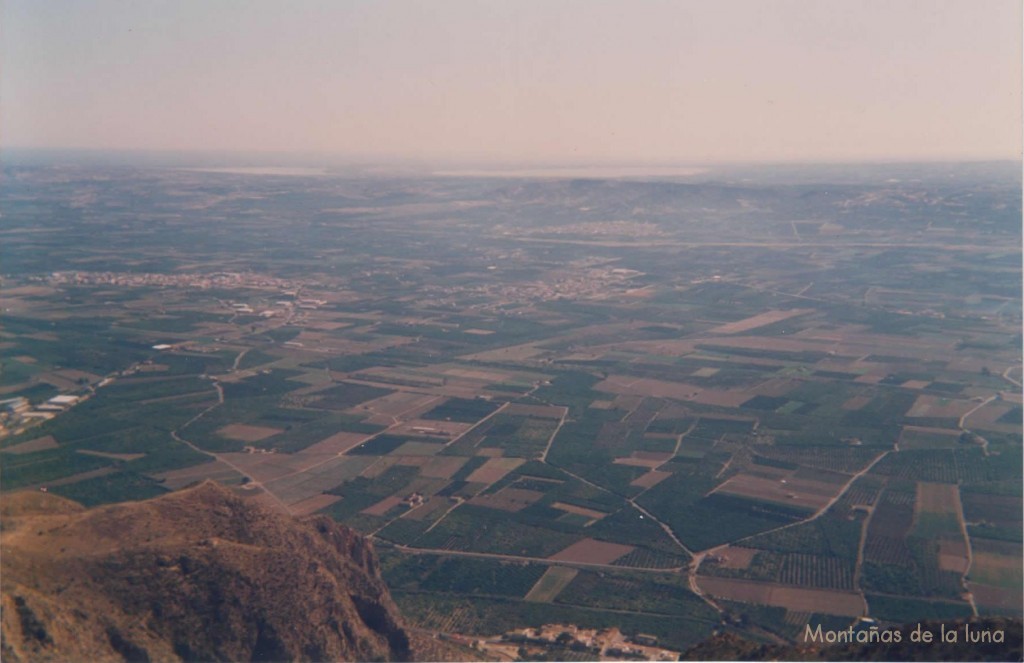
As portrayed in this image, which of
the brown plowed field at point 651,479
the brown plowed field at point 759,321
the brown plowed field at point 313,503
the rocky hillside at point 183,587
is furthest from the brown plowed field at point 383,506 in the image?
the brown plowed field at point 759,321

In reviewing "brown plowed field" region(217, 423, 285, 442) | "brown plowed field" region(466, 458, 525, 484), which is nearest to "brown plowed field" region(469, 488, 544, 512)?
"brown plowed field" region(466, 458, 525, 484)

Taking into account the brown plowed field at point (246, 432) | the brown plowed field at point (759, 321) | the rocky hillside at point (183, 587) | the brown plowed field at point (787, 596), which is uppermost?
the rocky hillside at point (183, 587)

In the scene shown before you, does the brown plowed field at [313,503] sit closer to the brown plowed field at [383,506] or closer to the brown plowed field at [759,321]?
the brown plowed field at [383,506]

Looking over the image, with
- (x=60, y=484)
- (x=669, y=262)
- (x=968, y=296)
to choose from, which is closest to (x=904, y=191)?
(x=669, y=262)

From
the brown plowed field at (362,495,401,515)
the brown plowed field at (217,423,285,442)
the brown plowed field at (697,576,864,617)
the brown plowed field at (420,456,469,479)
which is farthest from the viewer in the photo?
the brown plowed field at (217,423,285,442)

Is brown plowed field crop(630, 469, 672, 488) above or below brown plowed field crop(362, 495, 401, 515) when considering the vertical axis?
above

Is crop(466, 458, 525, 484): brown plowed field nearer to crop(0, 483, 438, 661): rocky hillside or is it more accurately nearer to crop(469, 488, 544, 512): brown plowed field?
crop(469, 488, 544, 512): brown plowed field

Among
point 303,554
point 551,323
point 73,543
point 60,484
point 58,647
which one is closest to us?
point 58,647

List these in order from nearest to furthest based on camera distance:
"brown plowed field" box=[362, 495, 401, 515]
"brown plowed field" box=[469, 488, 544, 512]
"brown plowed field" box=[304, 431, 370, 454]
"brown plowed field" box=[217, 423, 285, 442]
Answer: "brown plowed field" box=[362, 495, 401, 515] → "brown plowed field" box=[469, 488, 544, 512] → "brown plowed field" box=[304, 431, 370, 454] → "brown plowed field" box=[217, 423, 285, 442]

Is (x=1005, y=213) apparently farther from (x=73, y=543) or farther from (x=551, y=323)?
(x=73, y=543)
